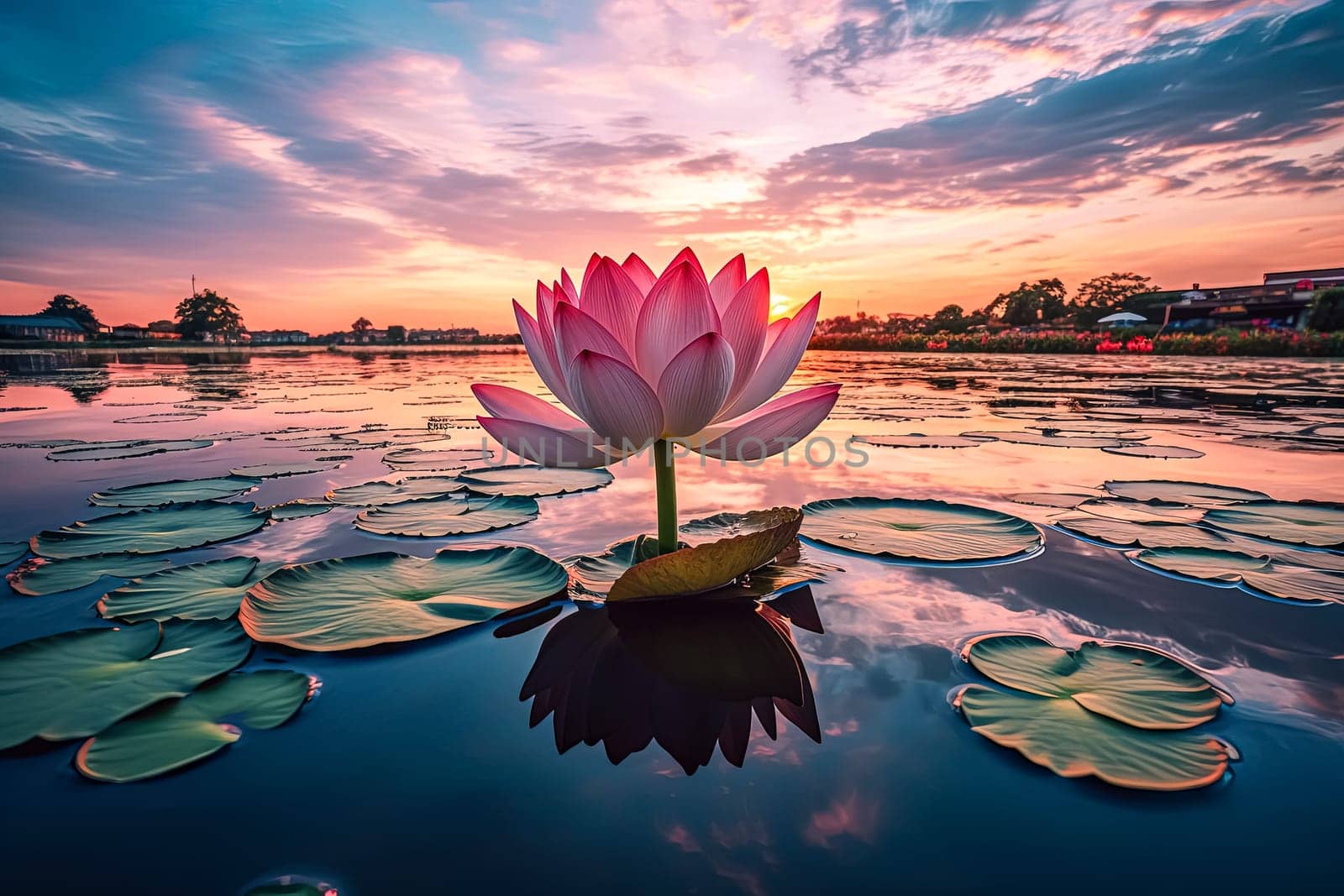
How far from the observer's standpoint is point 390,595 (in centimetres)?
99

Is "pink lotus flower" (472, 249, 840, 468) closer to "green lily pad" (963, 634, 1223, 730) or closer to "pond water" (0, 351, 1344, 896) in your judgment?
"pond water" (0, 351, 1344, 896)

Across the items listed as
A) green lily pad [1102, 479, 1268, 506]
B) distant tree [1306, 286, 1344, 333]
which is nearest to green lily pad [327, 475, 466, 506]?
green lily pad [1102, 479, 1268, 506]

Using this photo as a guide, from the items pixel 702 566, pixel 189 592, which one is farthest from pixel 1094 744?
pixel 189 592

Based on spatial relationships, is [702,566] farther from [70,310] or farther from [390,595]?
[70,310]

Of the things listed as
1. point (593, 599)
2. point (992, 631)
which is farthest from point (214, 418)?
point (992, 631)

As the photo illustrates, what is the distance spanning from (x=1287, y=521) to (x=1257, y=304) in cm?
3471

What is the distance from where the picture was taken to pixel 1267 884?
0.44m

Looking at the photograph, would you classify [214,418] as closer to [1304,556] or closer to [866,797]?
[866,797]

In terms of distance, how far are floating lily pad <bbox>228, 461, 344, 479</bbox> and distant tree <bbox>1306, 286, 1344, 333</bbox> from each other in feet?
85.8

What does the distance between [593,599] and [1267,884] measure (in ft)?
2.51

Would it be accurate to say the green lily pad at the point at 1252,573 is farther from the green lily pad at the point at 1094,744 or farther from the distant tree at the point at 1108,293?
the distant tree at the point at 1108,293

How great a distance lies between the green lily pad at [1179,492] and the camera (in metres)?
1.56

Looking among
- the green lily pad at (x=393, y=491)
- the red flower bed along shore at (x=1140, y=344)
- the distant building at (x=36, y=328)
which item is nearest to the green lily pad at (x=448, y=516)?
the green lily pad at (x=393, y=491)

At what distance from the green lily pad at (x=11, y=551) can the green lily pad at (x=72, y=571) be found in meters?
0.02
